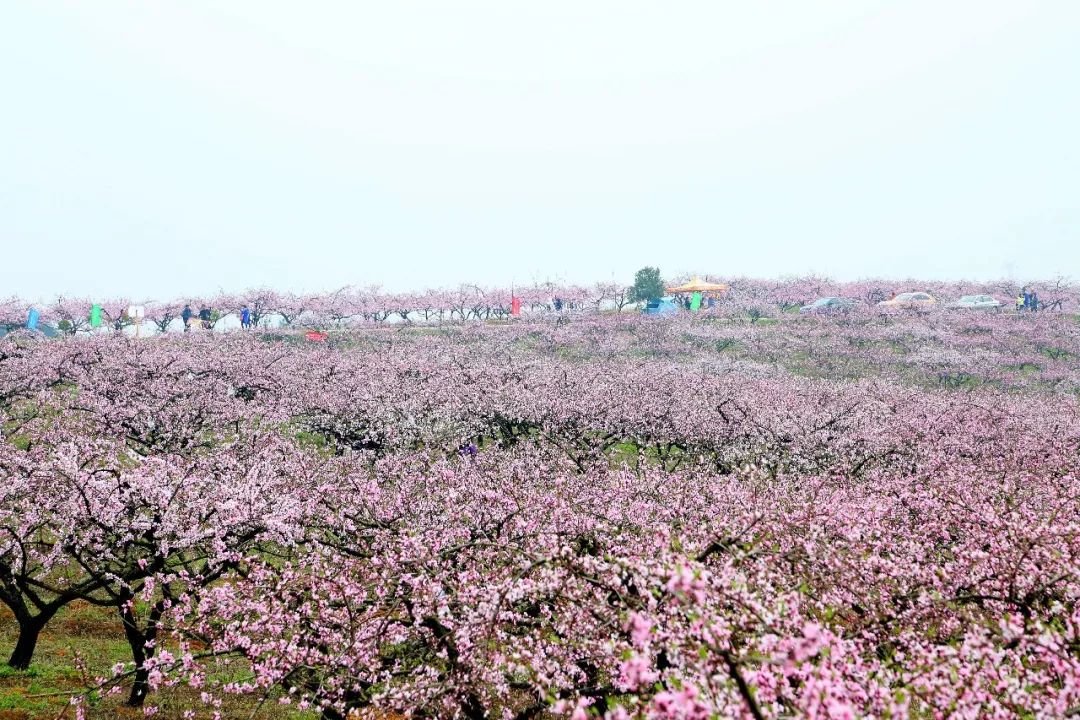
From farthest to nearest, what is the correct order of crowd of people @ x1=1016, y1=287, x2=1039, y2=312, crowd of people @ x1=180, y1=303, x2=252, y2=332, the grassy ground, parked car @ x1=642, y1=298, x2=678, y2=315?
parked car @ x1=642, y1=298, x2=678, y2=315, crowd of people @ x1=1016, y1=287, x2=1039, y2=312, crowd of people @ x1=180, y1=303, x2=252, y2=332, the grassy ground

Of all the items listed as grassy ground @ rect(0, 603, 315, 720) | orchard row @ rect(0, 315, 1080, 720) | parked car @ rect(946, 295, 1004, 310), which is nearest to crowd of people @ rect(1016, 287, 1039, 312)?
parked car @ rect(946, 295, 1004, 310)

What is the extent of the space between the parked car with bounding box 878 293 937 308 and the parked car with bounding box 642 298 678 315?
24.8 m

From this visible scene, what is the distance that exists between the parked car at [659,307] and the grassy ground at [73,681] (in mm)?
68564

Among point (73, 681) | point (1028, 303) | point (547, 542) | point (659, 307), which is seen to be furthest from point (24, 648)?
point (1028, 303)

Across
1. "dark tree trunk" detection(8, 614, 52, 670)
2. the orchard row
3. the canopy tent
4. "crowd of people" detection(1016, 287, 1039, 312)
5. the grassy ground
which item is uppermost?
the canopy tent

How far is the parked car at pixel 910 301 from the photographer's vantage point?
260ft

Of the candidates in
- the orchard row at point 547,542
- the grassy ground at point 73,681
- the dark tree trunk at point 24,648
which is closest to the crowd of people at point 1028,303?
the orchard row at point 547,542

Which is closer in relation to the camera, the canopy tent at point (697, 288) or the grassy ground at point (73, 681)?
the grassy ground at point (73, 681)

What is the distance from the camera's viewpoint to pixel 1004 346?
62719 mm

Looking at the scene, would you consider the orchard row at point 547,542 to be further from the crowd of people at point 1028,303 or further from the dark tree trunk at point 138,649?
the crowd of people at point 1028,303

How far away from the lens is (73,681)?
14133 mm

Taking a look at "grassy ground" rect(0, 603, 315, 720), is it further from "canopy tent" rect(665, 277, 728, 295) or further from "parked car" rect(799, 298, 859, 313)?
"parked car" rect(799, 298, 859, 313)

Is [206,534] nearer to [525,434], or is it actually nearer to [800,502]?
[800,502]

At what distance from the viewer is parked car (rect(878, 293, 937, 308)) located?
7912 centimetres
